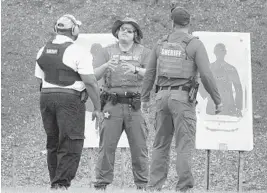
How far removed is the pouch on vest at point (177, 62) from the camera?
913 centimetres

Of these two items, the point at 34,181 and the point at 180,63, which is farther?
the point at 34,181

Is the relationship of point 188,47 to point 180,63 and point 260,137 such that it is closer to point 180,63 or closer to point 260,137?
point 180,63

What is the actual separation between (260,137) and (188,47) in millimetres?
7776

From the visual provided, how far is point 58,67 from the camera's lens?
344 inches

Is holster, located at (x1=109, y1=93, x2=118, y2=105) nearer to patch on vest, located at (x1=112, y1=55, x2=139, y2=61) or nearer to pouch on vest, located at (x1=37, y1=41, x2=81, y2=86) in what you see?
patch on vest, located at (x1=112, y1=55, x2=139, y2=61)

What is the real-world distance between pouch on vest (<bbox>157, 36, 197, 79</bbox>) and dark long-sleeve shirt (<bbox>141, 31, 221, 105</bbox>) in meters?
0.05

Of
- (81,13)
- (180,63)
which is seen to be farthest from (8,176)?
(180,63)

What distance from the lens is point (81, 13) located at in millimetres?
20141

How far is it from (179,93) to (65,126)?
4.47 feet

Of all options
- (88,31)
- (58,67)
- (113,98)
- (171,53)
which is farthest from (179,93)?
(88,31)

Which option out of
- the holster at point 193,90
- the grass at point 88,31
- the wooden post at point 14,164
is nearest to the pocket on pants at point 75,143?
the holster at point 193,90

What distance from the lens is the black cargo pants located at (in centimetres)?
870

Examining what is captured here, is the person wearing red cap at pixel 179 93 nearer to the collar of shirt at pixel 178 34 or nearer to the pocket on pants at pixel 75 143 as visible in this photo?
the collar of shirt at pixel 178 34

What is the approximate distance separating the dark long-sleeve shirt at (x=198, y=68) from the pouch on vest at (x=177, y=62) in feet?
0.17
